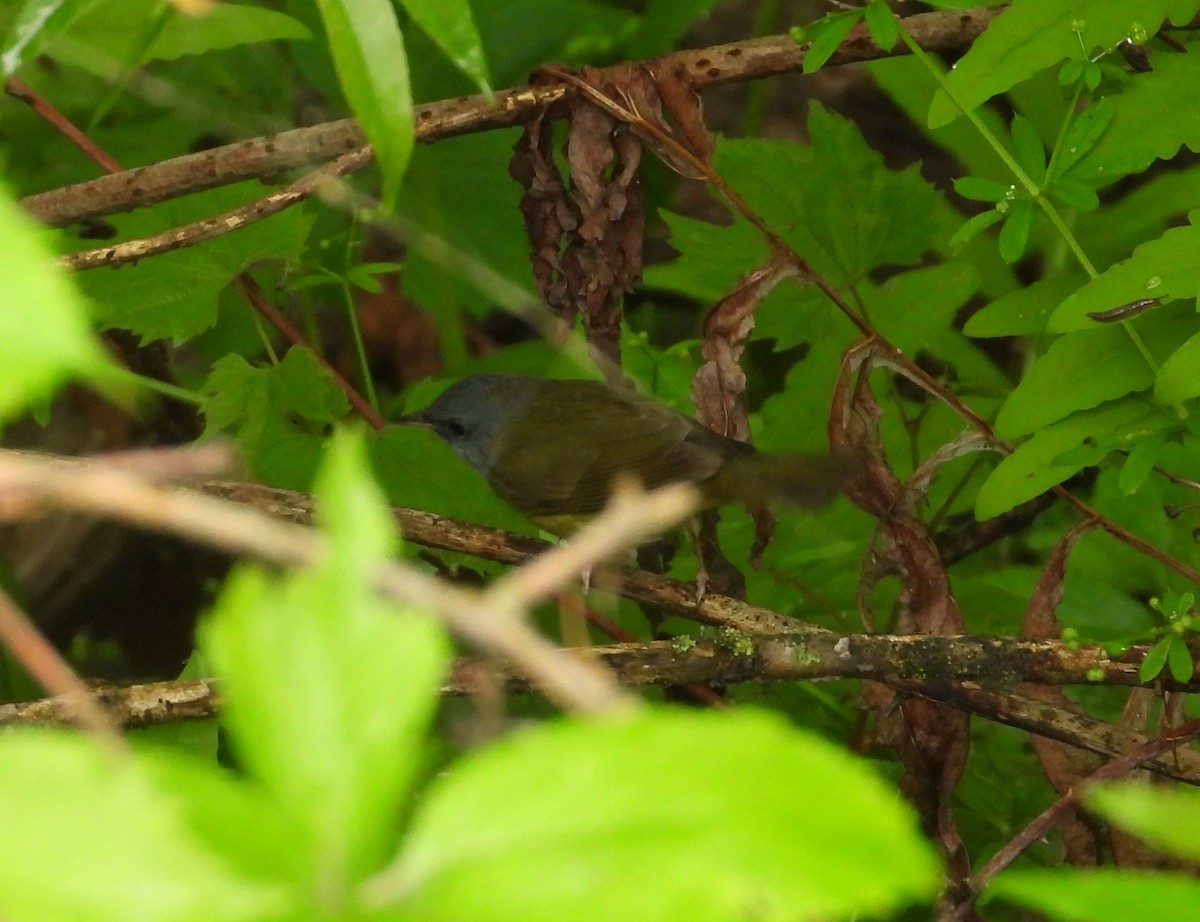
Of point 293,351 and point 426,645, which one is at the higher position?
point 426,645

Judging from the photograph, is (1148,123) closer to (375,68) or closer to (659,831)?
(375,68)

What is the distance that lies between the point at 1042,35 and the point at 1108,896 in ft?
6.41

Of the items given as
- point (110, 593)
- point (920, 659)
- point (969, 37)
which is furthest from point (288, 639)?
point (110, 593)

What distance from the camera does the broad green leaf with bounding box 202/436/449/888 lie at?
29.1 inches

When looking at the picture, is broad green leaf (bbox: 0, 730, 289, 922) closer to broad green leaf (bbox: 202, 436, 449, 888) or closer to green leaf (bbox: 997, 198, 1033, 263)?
broad green leaf (bbox: 202, 436, 449, 888)

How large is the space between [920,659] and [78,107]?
10.3 ft

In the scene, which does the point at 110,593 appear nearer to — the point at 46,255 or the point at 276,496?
the point at 276,496

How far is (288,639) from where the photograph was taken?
30.0 inches

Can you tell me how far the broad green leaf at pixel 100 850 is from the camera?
0.69m

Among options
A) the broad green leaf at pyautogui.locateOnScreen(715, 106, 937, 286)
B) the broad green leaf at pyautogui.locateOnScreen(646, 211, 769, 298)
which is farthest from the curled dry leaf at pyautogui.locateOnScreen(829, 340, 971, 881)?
the broad green leaf at pyautogui.locateOnScreen(646, 211, 769, 298)

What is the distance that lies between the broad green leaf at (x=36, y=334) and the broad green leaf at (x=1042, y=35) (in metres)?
2.07

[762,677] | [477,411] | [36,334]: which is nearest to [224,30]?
[477,411]

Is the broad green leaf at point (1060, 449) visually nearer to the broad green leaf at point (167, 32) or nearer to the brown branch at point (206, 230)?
the brown branch at point (206, 230)

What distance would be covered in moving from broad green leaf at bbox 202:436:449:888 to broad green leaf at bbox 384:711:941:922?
34 mm
